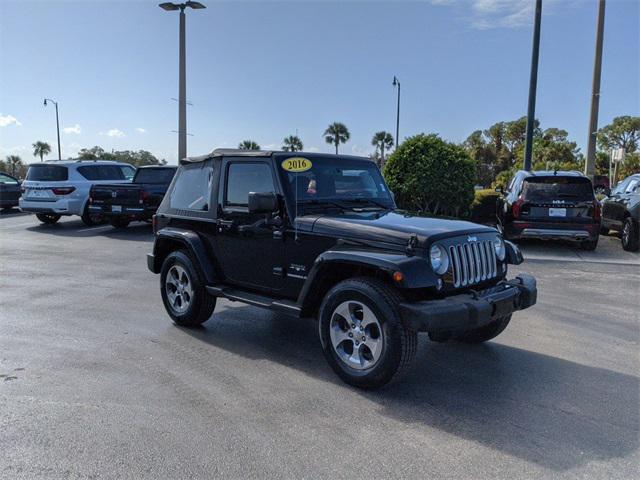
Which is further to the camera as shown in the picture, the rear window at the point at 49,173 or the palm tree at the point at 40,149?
the palm tree at the point at 40,149

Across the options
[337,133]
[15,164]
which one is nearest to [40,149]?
[15,164]

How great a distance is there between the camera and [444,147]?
Answer: 14.1 m

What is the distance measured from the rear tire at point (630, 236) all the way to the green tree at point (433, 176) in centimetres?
385

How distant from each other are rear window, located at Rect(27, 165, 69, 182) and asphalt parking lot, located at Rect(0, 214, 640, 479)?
914 cm

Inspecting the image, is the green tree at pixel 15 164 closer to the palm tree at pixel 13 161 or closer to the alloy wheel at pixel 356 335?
the palm tree at pixel 13 161

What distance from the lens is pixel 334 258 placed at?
407cm

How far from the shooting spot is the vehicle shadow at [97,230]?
1318 cm

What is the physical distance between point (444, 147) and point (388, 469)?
1206 centimetres

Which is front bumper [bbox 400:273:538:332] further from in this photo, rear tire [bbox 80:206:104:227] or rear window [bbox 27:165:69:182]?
rear window [bbox 27:165:69:182]

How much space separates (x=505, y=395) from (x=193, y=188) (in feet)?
12.1

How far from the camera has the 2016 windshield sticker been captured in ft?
15.7

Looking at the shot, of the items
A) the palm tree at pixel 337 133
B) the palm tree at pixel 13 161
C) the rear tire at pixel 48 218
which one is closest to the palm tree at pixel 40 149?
the palm tree at pixel 13 161

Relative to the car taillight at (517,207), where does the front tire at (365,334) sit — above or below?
below

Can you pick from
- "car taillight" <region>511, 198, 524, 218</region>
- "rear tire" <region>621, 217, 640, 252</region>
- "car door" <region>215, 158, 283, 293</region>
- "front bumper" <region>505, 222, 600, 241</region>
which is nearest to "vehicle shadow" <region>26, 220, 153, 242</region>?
"car door" <region>215, 158, 283, 293</region>
